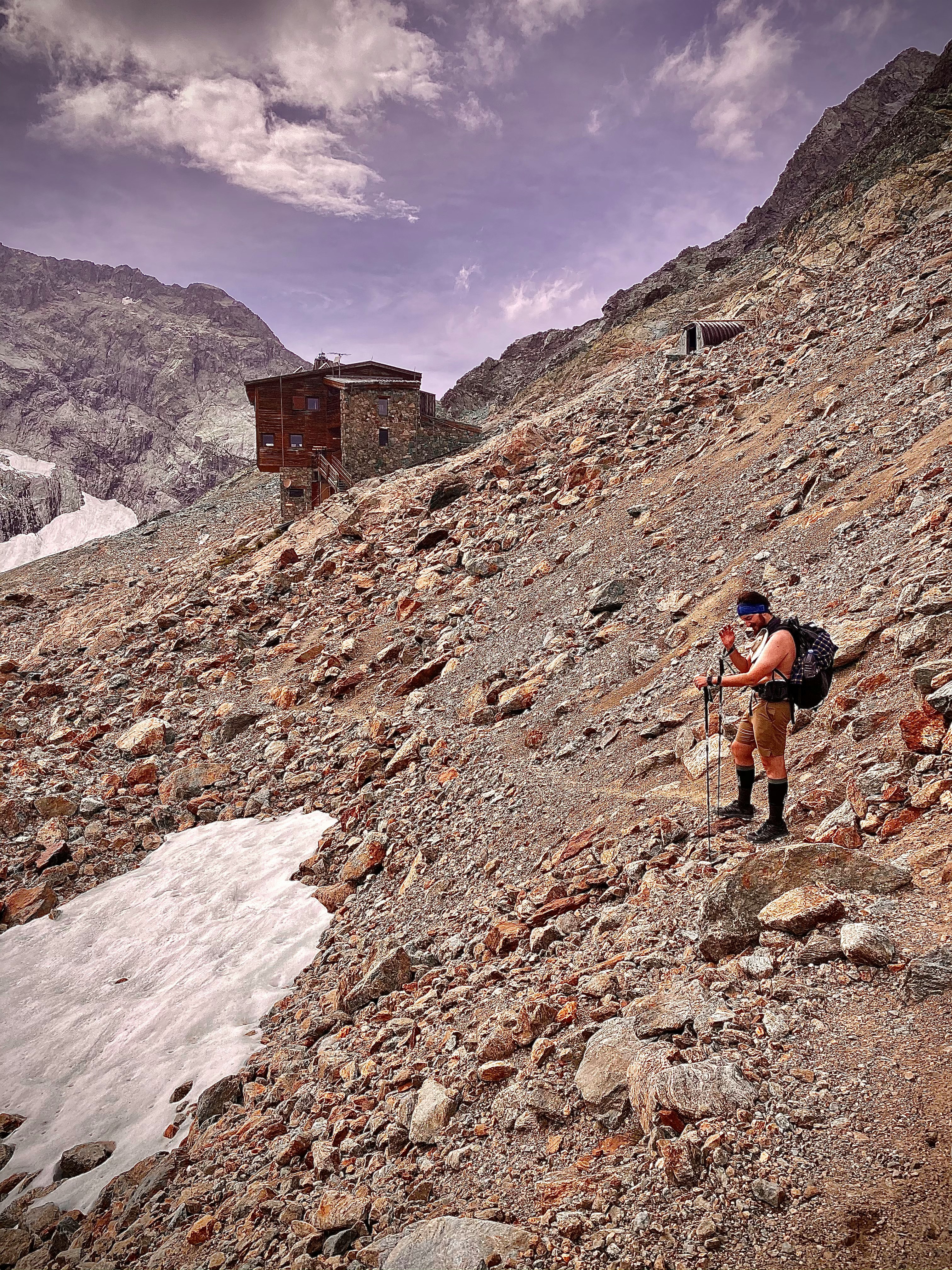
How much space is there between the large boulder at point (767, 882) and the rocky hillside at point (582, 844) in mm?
21

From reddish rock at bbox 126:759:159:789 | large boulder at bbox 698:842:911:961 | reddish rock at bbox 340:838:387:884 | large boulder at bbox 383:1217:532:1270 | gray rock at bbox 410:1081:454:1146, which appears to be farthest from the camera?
reddish rock at bbox 126:759:159:789

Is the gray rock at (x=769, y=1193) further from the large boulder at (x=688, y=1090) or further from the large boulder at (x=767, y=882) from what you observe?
the large boulder at (x=767, y=882)

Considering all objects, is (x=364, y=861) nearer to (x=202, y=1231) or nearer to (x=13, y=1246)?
(x=202, y=1231)

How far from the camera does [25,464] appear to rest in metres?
131

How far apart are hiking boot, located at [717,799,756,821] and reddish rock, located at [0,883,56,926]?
13.0 m

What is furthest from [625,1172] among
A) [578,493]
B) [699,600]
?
[578,493]

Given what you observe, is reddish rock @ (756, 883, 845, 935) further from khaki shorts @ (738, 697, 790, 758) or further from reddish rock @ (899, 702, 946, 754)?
reddish rock @ (899, 702, 946, 754)

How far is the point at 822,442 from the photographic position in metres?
14.1

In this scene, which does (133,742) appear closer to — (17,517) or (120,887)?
(120,887)

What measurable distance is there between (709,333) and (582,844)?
26490 millimetres

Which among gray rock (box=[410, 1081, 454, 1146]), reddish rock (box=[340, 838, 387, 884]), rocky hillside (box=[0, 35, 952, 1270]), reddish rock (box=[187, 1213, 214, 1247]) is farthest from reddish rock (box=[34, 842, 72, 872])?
gray rock (box=[410, 1081, 454, 1146])

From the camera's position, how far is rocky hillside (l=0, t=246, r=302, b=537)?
137625 mm

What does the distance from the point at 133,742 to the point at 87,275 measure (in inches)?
8861

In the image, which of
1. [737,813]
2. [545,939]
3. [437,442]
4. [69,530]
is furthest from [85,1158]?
[69,530]
